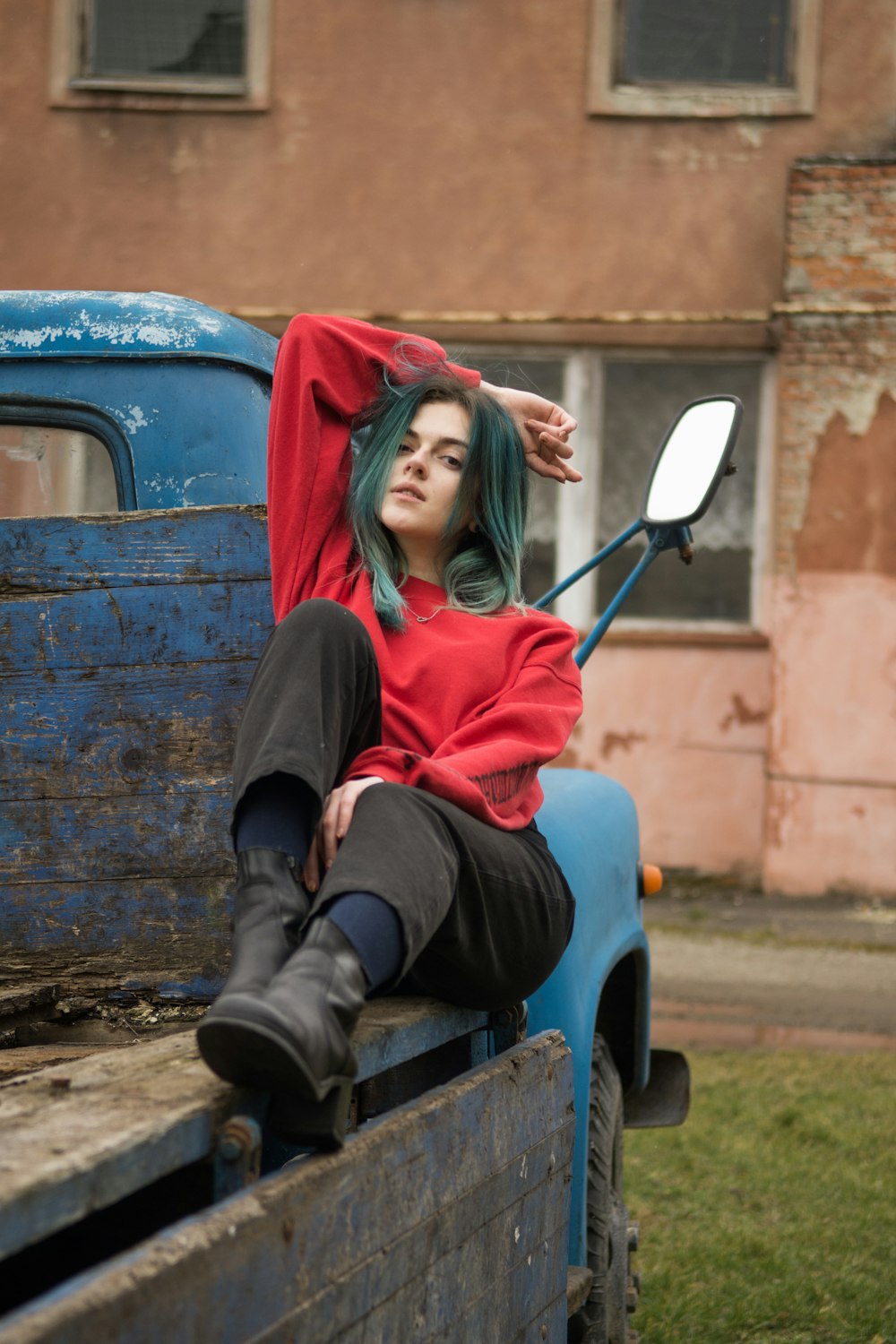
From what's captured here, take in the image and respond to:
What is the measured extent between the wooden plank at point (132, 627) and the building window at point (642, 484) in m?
7.10

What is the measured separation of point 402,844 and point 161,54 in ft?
30.0

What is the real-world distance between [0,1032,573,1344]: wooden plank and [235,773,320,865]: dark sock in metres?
0.36

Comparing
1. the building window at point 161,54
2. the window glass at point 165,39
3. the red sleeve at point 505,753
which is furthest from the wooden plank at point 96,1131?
the window glass at point 165,39

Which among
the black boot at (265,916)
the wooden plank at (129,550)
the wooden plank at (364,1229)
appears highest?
the wooden plank at (129,550)

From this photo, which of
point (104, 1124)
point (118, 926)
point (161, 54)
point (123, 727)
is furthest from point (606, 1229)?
point (161, 54)

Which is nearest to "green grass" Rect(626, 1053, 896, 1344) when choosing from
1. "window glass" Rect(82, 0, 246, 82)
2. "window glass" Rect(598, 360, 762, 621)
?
"window glass" Rect(598, 360, 762, 621)

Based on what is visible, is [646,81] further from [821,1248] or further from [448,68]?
[821,1248]

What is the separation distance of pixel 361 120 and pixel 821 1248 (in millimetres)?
7600

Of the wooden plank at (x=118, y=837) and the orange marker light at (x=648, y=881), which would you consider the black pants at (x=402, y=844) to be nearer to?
the wooden plank at (x=118, y=837)

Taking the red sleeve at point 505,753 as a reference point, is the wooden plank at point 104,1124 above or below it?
below

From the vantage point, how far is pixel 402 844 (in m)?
1.84

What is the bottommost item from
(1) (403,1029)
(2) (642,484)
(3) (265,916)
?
(1) (403,1029)

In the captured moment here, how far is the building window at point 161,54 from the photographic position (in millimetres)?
9531

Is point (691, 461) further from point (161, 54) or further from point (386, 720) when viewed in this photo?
point (161, 54)
